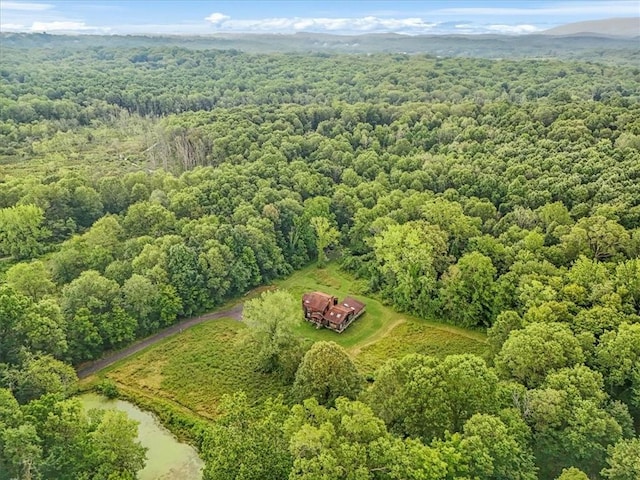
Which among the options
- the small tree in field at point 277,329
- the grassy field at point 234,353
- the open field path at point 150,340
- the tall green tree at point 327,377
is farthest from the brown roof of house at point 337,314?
the tall green tree at point 327,377

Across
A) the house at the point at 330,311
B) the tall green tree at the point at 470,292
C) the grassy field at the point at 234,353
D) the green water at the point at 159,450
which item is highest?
the tall green tree at the point at 470,292

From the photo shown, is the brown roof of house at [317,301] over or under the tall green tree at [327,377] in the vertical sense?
under

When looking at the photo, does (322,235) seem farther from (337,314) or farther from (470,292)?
(470,292)

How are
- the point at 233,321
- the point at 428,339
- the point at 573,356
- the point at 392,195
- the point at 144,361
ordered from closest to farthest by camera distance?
the point at 573,356, the point at 144,361, the point at 428,339, the point at 233,321, the point at 392,195

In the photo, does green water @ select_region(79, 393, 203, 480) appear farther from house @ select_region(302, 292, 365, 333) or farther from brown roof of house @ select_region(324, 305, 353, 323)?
brown roof of house @ select_region(324, 305, 353, 323)

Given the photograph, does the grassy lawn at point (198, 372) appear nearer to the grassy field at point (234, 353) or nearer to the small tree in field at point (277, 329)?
the grassy field at point (234, 353)

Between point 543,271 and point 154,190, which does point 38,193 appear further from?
point 543,271

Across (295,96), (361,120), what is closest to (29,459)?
(361,120)
